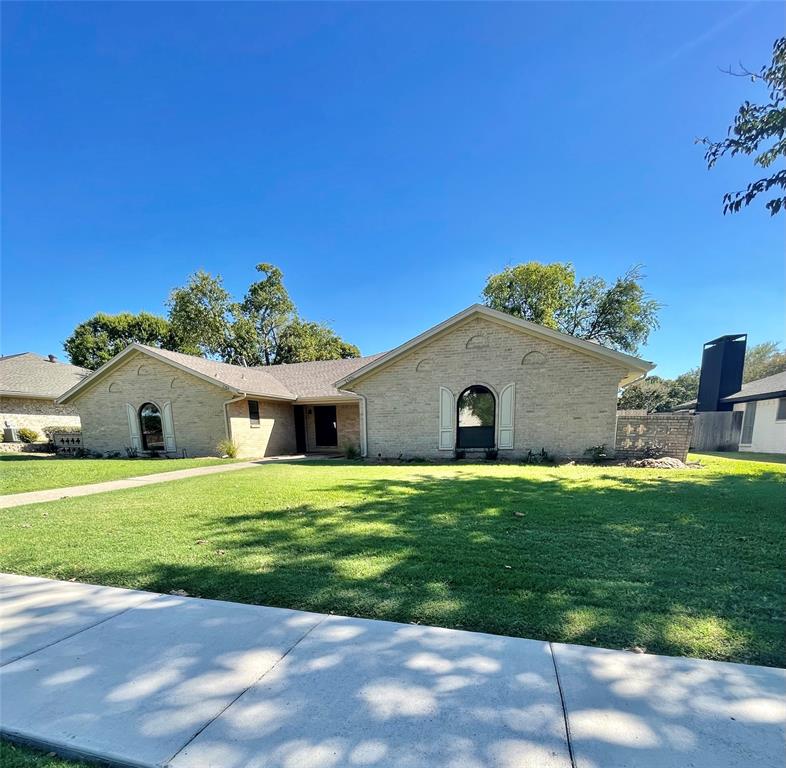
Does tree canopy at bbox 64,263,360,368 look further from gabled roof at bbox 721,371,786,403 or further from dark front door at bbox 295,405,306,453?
gabled roof at bbox 721,371,786,403

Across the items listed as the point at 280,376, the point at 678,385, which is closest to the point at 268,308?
the point at 280,376

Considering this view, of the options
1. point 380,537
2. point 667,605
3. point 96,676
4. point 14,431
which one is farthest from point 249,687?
point 14,431

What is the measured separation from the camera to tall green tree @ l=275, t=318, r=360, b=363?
33.0 meters

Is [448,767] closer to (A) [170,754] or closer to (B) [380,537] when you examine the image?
(A) [170,754]

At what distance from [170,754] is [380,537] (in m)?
2.83

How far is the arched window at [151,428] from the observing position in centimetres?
1611

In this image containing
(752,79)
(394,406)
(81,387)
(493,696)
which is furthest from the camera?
(81,387)

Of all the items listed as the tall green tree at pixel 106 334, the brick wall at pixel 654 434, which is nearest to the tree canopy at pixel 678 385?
the brick wall at pixel 654 434

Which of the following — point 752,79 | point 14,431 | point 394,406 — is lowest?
point 14,431

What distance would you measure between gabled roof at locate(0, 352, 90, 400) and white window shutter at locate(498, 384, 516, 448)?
23.8m

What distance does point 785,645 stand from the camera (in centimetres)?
230

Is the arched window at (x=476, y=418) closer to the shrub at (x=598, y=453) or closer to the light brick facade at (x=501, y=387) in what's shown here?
the light brick facade at (x=501, y=387)

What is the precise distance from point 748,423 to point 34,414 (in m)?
37.3

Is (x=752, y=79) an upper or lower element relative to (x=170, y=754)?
upper
